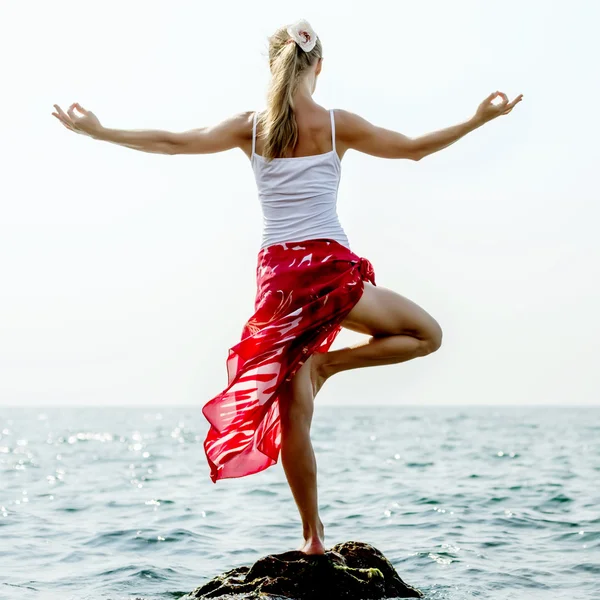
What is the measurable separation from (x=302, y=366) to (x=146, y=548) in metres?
3.57

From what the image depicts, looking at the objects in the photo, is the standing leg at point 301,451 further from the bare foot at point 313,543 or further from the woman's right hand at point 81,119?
the woman's right hand at point 81,119

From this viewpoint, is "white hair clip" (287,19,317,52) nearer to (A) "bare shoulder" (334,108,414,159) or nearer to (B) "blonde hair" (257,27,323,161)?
(B) "blonde hair" (257,27,323,161)

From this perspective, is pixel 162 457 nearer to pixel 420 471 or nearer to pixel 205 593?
pixel 420 471

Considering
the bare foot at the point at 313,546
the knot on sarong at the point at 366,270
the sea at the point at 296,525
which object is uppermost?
the knot on sarong at the point at 366,270

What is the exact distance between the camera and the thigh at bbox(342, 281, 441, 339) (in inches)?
231

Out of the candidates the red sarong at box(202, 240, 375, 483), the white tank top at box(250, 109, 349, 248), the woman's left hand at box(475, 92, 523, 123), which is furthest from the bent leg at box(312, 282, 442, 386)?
the woman's left hand at box(475, 92, 523, 123)

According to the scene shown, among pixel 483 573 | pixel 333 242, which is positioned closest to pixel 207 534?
pixel 483 573

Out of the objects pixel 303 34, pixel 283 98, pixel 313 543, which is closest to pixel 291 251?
pixel 283 98

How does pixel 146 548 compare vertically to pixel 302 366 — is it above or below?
below

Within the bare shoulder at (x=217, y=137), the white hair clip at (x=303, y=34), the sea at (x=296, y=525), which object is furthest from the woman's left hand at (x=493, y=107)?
the sea at (x=296, y=525)

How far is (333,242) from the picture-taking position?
5.78 m

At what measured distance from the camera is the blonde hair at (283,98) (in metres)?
5.61

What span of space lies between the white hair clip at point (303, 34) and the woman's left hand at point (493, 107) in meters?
1.08

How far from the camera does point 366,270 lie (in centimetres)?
600
